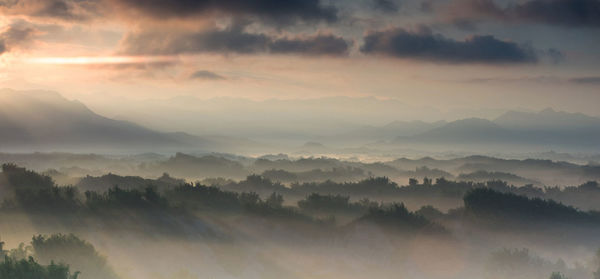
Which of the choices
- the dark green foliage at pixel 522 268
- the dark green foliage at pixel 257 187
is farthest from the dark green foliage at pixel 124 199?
the dark green foliage at pixel 257 187

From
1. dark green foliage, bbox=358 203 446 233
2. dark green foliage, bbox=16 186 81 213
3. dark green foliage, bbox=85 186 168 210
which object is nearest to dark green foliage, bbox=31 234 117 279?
dark green foliage, bbox=85 186 168 210

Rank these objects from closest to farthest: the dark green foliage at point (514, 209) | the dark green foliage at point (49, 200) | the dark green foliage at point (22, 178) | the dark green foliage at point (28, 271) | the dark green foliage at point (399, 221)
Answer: the dark green foliage at point (28, 271) < the dark green foliage at point (49, 200) < the dark green foliage at point (399, 221) < the dark green foliage at point (22, 178) < the dark green foliage at point (514, 209)

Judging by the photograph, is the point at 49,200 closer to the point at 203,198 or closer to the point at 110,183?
the point at 203,198

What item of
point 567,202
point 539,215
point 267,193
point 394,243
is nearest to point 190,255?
point 394,243

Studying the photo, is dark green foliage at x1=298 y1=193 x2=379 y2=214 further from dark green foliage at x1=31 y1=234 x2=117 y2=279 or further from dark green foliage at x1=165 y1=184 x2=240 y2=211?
dark green foliage at x1=31 y1=234 x2=117 y2=279

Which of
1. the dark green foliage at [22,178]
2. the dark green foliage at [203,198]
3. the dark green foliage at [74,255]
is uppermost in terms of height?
the dark green foliage at [22,178]

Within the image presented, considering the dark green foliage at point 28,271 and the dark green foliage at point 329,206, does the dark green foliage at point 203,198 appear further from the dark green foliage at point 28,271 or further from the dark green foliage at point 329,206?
the dark green foliage at point 28,271

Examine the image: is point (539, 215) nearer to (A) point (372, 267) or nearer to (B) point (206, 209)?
(A) point (372, 267)

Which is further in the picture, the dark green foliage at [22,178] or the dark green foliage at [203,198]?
the dark green foliage at [22,178]
